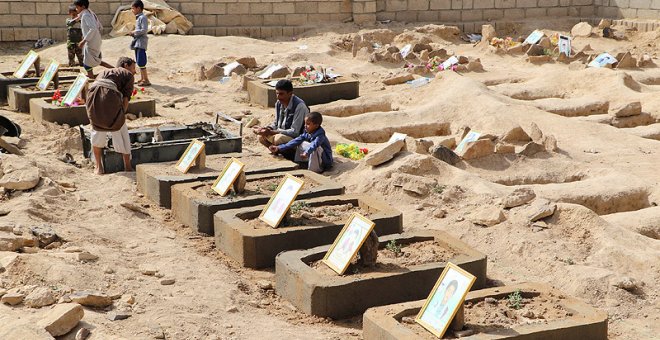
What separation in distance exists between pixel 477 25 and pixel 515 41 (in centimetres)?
180

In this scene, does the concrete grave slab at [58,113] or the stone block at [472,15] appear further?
the stone block at [472,15]

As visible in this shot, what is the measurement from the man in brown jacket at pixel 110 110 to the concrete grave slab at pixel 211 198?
126 cm

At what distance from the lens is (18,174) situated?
27.8 ft

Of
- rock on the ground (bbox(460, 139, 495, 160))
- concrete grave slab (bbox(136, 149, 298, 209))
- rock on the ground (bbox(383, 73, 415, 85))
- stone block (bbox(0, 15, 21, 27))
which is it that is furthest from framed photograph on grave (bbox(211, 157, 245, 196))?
stone block (bbox(0, 15, 21, 27))

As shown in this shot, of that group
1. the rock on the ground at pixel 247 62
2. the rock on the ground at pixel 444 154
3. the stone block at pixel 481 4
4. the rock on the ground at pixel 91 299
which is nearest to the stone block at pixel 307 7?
the stone block at pixel 481 4

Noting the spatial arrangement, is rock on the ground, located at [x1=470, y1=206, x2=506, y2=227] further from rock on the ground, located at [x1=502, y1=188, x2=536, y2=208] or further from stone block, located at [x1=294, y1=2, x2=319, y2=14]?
stone block, located at [x1=294, y1=2, x2=319, y2=14]

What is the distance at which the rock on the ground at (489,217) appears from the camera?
25.0 ft

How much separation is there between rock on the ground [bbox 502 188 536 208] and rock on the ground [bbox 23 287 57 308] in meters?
3.74

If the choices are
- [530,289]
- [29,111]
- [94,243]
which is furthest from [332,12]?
[530,289]

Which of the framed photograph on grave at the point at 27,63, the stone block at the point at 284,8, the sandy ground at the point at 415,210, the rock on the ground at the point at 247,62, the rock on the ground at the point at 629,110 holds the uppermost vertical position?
the stone block at the point at 284,8

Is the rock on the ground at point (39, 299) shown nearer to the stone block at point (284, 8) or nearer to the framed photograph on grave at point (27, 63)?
the framed photograph on grave at point (27, 63)

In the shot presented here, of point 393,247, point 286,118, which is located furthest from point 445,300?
point 286,118

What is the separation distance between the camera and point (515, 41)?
1770 cm

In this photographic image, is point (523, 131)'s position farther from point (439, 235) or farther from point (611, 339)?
point (611, 339)
